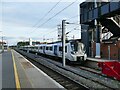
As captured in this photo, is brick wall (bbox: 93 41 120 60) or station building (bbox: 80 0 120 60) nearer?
brick wall (bbox: 93 41 120 60)

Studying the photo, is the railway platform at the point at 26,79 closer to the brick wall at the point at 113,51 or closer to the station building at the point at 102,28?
the station building at the point at 102,28

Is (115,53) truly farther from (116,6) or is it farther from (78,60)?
(78,60)

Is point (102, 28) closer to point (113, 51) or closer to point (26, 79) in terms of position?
point (113, 51)

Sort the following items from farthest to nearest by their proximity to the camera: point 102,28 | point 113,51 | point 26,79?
point 102,28 → point 113,51 → point 26,79

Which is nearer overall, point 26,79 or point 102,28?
point 26,79

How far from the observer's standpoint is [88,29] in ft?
155

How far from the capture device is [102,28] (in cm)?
4538

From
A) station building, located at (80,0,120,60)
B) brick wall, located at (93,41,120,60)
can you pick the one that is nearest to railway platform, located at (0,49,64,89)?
station building, located at (80,0,120,60)

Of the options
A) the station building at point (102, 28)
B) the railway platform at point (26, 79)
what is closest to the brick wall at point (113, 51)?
the station building at point (102, 28)

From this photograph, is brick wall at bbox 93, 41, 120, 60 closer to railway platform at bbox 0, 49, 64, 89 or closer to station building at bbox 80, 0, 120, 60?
station building at bbox 80, 0, 120, 60

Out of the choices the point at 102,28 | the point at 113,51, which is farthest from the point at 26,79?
the point at 102,28

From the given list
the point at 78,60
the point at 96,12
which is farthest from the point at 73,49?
the point at 96,12

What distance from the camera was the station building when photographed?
120 feet

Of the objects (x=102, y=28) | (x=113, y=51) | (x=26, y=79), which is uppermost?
(x=102, y=28)
